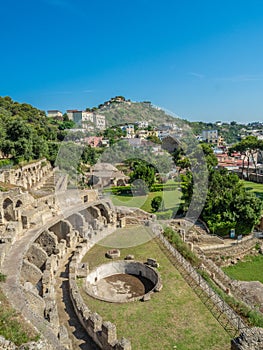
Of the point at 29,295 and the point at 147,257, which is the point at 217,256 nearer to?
the point at 147,257

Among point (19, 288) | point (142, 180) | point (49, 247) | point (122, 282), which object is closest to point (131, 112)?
point (49, 247)

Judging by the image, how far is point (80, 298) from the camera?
537 inches

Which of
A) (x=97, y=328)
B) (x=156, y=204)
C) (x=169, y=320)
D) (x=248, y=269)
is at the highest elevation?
(x=97, y=328)

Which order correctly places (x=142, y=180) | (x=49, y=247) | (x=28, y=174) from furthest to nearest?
(x=142, y=180) < (x=28, y=174) < (x=49, y=247)

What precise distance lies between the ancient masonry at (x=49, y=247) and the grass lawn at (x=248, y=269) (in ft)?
26.9

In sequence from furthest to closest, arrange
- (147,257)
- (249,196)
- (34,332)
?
(249,196), (147,257), (34,332)

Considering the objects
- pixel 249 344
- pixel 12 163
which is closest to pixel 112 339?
pixel 249 344

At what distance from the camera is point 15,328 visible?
8.45m

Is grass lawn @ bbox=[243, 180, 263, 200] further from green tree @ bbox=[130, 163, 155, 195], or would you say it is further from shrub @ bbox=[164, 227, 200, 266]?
shrub @ bbox=[164, 227, 200, 266]

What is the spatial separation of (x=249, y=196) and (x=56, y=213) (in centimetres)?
1751

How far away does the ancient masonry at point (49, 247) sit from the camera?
33.4 feet

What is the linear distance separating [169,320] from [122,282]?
199 inches

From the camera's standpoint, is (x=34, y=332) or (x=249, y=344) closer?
(x=34, y=332)

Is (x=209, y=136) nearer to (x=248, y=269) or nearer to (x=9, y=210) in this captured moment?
(x=248, y=269)
